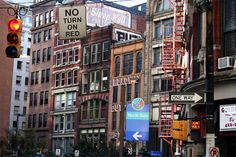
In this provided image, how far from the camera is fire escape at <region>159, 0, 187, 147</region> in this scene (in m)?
38.1

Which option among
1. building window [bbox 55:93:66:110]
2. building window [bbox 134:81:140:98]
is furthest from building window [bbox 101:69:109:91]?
building window [bbox 55:93:66:110]

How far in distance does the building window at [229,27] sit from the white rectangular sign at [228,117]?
2.04m

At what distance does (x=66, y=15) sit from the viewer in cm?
2131

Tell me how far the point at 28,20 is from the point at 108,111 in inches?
2172

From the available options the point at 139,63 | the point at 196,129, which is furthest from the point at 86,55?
the point at 196,129

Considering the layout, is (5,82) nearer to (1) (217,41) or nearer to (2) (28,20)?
(2) (28,20)

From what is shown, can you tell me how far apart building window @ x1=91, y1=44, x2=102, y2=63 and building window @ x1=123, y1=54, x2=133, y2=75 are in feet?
17.2

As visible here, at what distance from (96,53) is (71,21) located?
45704mm

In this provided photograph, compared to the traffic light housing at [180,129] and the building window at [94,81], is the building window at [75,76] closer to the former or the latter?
the building window at [94,81]

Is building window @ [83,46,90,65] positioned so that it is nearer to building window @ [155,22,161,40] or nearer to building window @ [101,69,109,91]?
building window @ [101,69,109,91]

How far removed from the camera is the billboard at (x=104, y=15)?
72312 mm

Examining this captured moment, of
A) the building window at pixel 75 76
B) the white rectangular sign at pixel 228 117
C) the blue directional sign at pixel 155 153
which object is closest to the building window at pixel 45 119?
the building window at pixel 75 76

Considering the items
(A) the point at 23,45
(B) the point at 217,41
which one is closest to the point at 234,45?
(B) the point at 217,41

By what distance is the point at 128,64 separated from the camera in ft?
202
